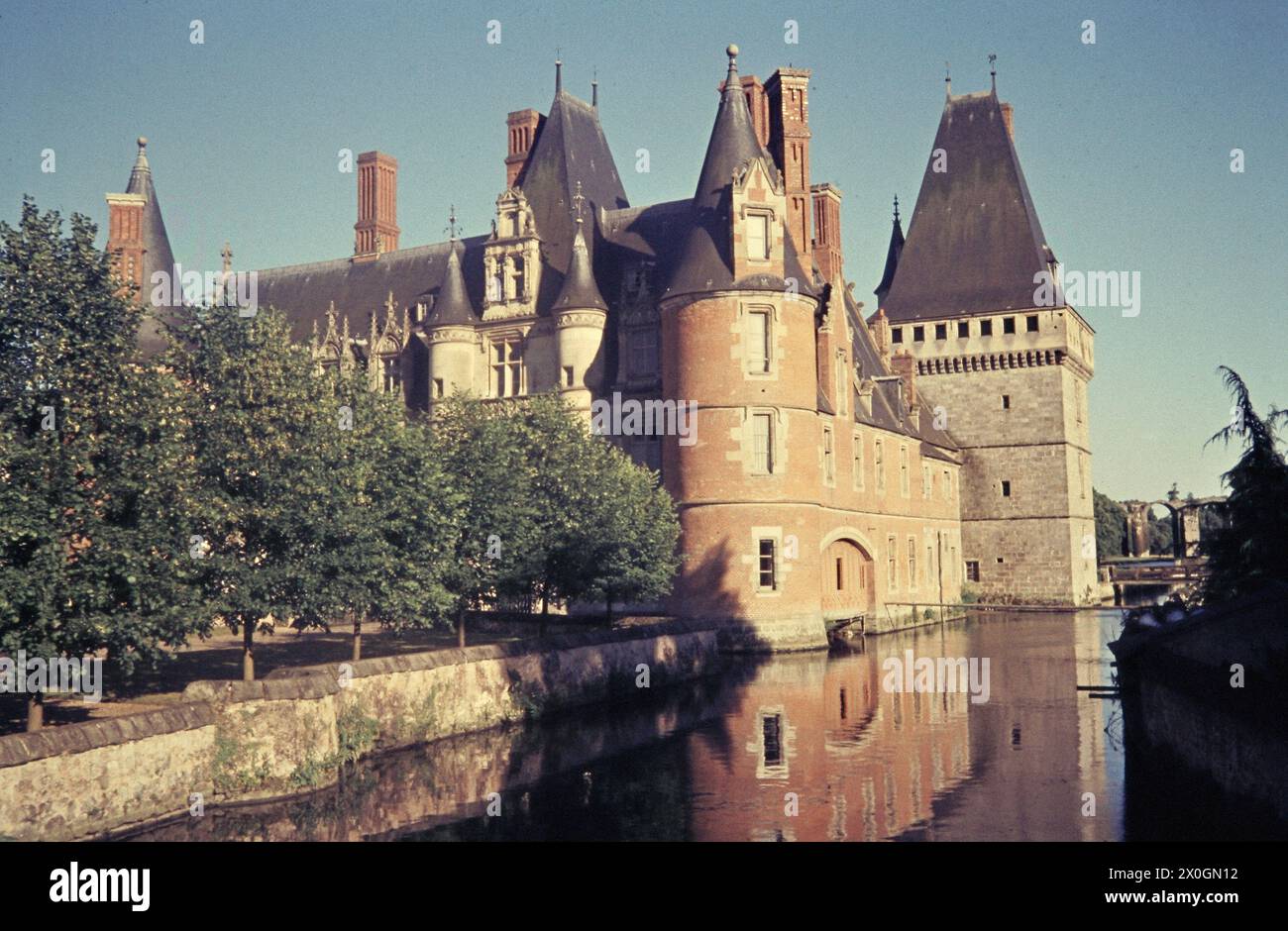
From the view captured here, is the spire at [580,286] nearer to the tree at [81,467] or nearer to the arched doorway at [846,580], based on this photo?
Result: the arched doorway at [846,580]

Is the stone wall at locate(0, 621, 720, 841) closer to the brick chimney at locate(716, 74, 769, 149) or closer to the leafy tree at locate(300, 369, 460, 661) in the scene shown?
the leafy tree at locate(300, 369, 460, 661)

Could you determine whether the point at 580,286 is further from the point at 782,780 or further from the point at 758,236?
the point at 782,780

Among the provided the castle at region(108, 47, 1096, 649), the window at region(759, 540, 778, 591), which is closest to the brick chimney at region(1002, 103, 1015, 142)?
the castle at region(108, 47, 1096, 649)

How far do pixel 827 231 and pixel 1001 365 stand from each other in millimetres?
16682

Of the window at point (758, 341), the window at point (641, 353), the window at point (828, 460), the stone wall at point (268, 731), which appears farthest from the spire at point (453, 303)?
the stone wall at point (268, 731)

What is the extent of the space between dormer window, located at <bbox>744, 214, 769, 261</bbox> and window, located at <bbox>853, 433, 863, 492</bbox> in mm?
10761

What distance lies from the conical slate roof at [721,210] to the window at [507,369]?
884cm

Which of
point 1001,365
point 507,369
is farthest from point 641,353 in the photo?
point 1001,365

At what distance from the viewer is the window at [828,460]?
143 feet

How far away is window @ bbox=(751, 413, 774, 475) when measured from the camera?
39562 millimetres

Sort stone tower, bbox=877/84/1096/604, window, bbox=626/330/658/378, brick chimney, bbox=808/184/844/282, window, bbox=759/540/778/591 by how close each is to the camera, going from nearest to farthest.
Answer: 1. window, bbox=759/540/778/591
2. window, bbox=626/330/658/378
3. brick chimney, bbox=808/184/844/282
4. stone tower, bbox=877/84/1096/604
